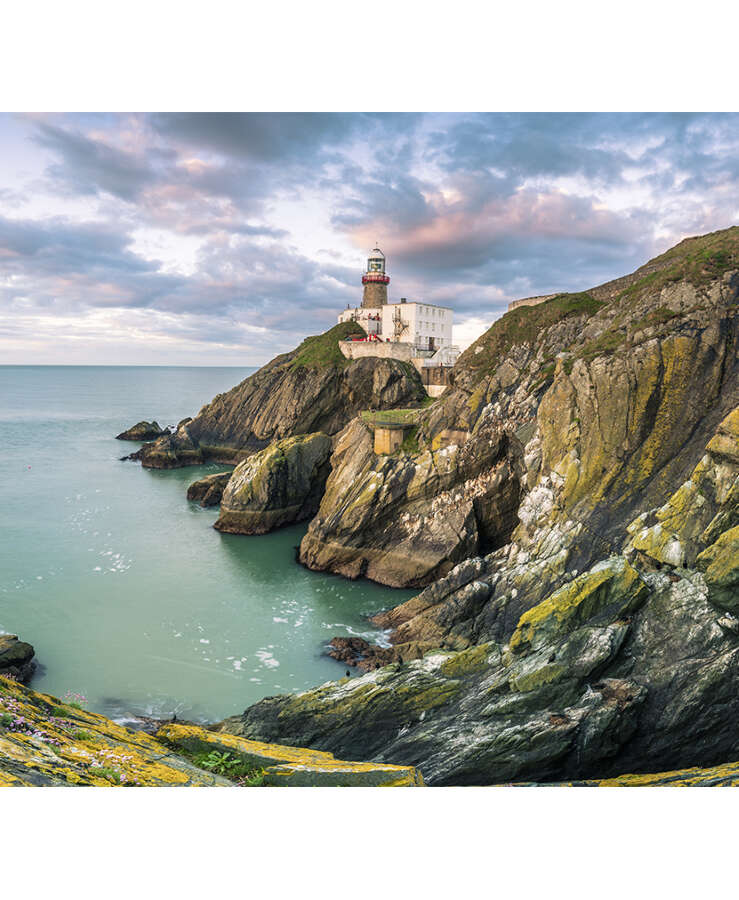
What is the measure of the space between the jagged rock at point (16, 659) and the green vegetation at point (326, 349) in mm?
40933

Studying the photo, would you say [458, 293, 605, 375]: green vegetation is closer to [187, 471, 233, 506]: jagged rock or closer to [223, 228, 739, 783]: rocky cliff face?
[223, 228, 739, 783]: rocky cliff face

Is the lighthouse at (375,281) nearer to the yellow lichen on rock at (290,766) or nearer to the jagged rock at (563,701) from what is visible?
the jagged rock at (563,701)

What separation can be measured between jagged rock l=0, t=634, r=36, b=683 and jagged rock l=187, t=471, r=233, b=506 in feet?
73.2

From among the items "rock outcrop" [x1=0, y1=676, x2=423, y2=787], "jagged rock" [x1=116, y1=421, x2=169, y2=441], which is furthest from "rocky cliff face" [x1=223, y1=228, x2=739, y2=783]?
"jagged rock" [x1=116, y1=421, x2=169, y2=441]

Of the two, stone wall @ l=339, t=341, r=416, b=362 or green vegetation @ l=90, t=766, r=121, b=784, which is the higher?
stone wall @ l=339, t=341, r=416, b=362

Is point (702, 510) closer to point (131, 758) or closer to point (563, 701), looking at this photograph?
point (563, 701)

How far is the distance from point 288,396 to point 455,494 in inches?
1279

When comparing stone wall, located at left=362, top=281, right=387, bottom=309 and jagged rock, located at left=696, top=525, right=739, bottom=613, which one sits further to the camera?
stone wall, located at left=362, top=281, right=387, bottom=309

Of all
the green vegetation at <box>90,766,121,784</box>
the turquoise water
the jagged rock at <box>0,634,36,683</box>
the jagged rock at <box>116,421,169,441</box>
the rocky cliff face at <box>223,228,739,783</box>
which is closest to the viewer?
the green vegetation at <box>90,766,121,784</box>

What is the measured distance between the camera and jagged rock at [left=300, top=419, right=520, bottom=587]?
2547 cm

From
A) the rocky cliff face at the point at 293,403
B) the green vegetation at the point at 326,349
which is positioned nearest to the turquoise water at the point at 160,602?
the rocky cliff face at the point at 293,403

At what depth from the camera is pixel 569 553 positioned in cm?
1733

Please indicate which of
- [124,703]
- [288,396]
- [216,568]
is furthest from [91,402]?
[124,703]

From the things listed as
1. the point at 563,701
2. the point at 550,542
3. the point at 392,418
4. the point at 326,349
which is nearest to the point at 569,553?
the point at 550,542
